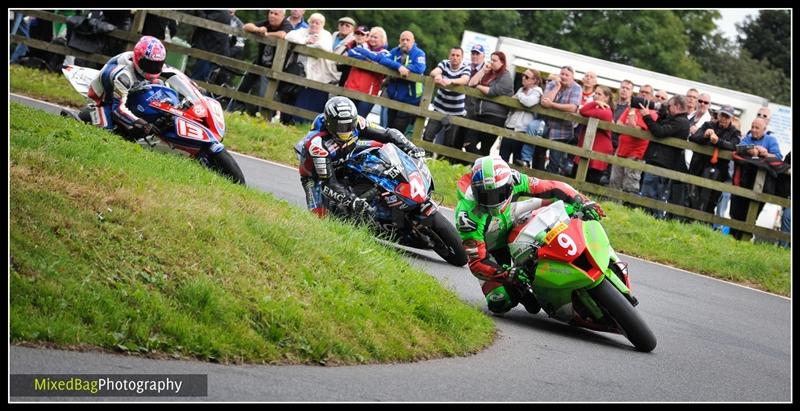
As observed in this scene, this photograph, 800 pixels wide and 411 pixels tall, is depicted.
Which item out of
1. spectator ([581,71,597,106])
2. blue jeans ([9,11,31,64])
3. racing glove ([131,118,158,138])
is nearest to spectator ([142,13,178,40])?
blue jeans ([9,11,31,64])

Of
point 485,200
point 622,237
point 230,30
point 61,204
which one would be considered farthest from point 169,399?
point 230,30

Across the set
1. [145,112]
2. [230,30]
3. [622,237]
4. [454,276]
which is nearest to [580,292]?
[454,276]

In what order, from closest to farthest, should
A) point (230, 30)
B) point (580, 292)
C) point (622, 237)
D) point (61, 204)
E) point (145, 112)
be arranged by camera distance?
point (61, 204) < point (580, 292) < point (145, 112) < point (622, 237) < point (230, 30)

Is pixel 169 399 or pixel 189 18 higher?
pixel 189 18

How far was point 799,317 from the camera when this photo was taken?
37.9 feet

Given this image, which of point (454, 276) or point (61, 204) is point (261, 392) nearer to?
point (61, 204)

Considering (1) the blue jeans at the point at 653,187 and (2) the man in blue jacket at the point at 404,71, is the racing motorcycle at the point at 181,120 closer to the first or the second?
(2) the man in blue jacket at the point at 404,71

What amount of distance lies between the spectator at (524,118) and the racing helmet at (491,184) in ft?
27.3

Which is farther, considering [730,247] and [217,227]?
[730,247]

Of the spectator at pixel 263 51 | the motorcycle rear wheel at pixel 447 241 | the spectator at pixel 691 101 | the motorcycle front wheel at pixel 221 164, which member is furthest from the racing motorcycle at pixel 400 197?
the spectator at pixel 263 51

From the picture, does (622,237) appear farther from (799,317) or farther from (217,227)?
(217,227)

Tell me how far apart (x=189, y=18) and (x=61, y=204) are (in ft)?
39.3

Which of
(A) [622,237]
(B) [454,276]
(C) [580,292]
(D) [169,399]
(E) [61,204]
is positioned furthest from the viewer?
(A) [622,237]

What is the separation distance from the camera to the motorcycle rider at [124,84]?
12.1m
